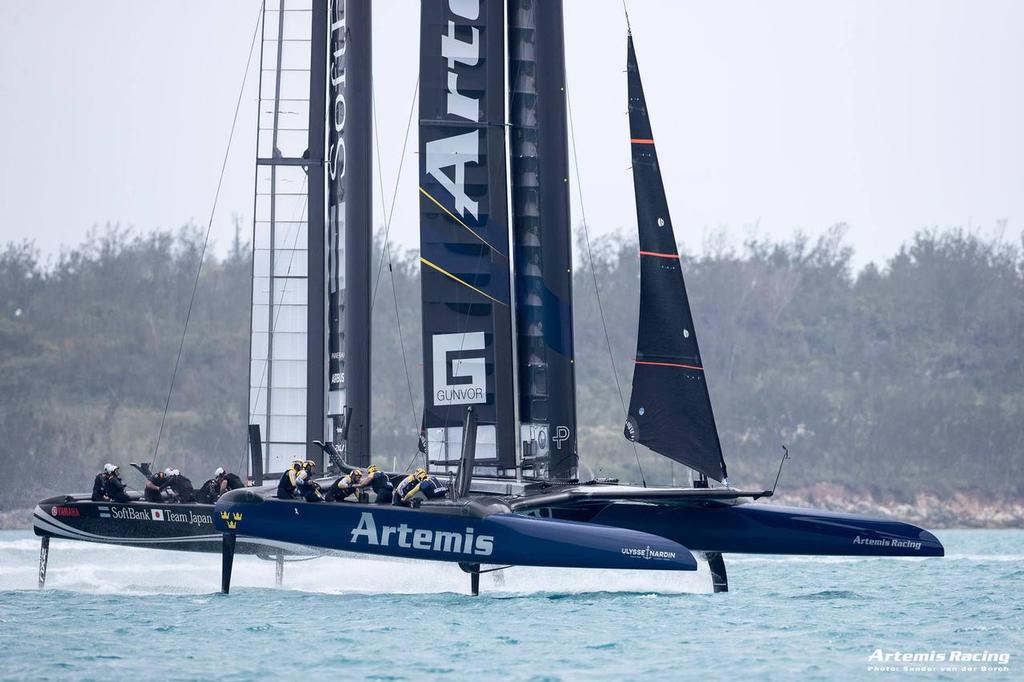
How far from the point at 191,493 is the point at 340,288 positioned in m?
3.24

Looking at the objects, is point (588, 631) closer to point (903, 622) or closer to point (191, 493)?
point (903, 622)

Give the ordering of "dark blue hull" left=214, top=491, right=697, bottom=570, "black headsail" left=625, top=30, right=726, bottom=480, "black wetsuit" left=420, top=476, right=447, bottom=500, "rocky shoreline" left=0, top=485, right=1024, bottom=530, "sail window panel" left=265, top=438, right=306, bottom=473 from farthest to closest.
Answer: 1. "rocky shoreline" left=0, top=485, right=1024, bottom=530
2. "sail window panel" left=265, top=438, right=306, bottom=473
3. "black headsail" left=625, top=30, right=726, bottom=480
4. "black wetsuit" left=420, top=476, right=447, bottom=500
5. "dark blue hull" left=214, top=491, right=697, bottom=570

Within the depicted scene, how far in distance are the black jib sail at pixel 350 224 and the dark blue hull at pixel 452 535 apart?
11.7 feet

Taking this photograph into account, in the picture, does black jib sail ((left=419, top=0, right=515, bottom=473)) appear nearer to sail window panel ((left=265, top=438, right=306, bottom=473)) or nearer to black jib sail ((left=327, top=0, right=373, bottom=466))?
black jib sail ((left=327, top=0, right=373, bottom=466))

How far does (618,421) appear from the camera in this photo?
60.9 m

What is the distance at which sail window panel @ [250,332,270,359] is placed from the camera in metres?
21.5

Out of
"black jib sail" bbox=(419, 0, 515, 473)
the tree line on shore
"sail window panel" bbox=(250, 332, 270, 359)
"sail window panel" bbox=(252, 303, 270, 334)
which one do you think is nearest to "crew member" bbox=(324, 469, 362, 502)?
"black jib sail" bbox=(419, 0, 515, 473)

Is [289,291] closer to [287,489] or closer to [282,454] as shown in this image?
[282,454]

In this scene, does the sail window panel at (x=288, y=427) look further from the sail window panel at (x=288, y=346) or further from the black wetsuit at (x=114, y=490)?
the black wetsuit at (x=114, y=490)

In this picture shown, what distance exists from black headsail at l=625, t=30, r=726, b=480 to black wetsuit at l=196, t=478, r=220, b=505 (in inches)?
203

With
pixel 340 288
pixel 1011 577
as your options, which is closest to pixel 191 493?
pixel 340 288

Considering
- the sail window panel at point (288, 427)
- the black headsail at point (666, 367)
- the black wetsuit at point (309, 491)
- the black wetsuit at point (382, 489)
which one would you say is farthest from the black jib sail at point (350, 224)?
Answer: the black headsail at point (666, 367)

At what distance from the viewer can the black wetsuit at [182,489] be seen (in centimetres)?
1948

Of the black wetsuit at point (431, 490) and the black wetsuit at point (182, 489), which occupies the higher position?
the black wetsuit at point (182, 489)
